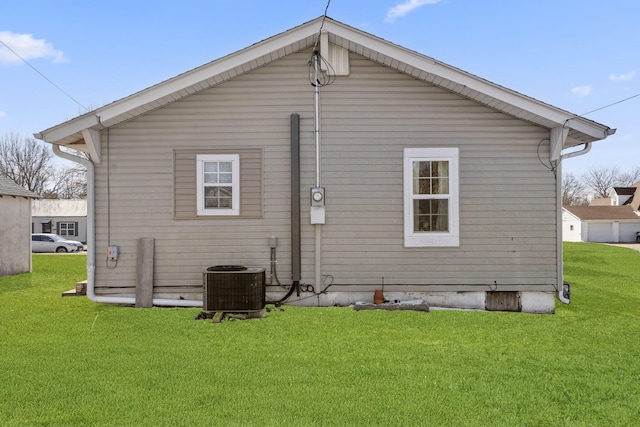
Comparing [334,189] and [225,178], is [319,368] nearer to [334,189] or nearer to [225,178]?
[334,189]

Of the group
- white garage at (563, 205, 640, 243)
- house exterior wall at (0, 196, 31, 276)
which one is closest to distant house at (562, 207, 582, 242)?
white garage at (563, 205, 640, 243)

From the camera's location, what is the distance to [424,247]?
27.6ft

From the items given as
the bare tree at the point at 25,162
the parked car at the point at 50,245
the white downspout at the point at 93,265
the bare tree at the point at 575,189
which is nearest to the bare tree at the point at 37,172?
the bare tree at the point at 25,162

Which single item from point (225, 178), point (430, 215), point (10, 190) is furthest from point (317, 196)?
point (10, 190)

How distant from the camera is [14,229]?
47.9ft

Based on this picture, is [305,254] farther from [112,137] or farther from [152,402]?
[152,402]

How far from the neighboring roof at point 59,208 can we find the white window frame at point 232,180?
32070 millimetres

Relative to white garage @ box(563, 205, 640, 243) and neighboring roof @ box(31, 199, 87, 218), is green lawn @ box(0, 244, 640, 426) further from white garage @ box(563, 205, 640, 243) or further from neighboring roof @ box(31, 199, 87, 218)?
white garage @ box(563, 205, 640, 243)

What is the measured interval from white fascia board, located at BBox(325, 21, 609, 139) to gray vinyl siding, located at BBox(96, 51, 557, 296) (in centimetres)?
44

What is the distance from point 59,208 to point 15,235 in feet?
81.9

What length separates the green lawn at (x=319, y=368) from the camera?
3.82 metres

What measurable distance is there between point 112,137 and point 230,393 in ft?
19.0

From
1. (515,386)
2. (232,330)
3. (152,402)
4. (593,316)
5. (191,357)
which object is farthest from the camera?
(593,316)

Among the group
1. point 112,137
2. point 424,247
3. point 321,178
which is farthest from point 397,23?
point 112,137
